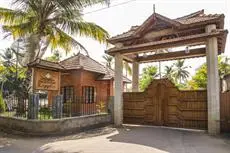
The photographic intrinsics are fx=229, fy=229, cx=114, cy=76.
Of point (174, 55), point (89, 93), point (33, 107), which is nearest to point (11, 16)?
point (33, 107)

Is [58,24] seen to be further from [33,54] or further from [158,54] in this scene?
[158,54]

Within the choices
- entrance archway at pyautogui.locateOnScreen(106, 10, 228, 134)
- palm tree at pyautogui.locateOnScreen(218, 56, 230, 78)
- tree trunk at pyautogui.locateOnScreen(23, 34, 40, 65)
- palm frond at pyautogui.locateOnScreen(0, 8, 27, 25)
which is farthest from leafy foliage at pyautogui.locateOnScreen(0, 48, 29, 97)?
palm tree at pyautogui.locateOnScreen(218, 56, 230, 78)

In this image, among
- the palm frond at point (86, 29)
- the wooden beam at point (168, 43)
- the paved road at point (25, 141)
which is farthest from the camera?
the palm frond at point (86, 29)

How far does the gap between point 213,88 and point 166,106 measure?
261 centimetres

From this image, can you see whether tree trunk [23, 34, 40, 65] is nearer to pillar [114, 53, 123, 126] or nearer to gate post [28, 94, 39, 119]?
gate post [28, 94, 39, 119]

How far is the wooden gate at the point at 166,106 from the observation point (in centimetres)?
1094

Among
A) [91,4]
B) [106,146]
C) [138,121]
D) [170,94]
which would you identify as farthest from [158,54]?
[106,146]

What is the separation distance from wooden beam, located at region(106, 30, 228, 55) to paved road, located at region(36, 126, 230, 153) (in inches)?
164

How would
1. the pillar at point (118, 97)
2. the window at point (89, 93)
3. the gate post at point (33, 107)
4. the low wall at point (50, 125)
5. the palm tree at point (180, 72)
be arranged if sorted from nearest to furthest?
the low wall at point (50, 125) → the gate post at point (33, 107) → the pillar at point (118, 97) → the window at point (89, 93) → the palm tree at point (180, 72)

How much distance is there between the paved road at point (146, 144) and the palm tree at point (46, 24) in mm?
7538

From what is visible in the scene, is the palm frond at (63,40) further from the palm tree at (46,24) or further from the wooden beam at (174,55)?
the wooden beam at (174,55)

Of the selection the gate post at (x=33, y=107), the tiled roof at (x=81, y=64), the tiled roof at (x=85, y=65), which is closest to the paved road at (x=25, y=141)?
the gate post at (x=33, y=107)

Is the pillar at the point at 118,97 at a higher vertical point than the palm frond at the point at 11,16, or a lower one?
lower

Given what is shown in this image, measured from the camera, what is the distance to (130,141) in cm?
880
